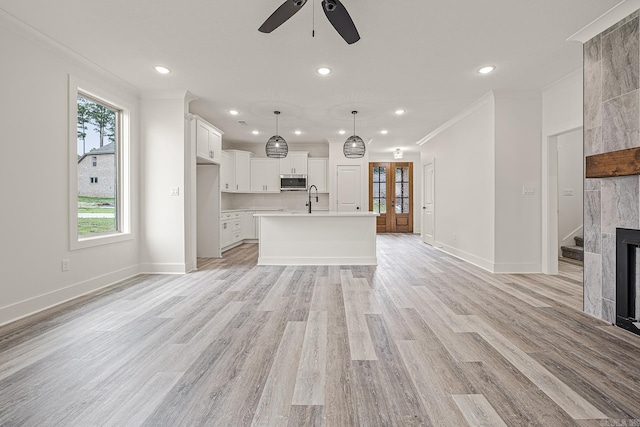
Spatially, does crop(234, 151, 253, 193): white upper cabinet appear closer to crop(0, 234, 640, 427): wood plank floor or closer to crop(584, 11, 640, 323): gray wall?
crop(0, 234, 640, 427): wood plank floor

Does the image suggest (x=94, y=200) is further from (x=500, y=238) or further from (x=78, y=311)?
(x=500, y=238)

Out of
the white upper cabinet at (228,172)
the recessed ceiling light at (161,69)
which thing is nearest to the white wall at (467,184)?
the recessed ceiling light at (161,69)

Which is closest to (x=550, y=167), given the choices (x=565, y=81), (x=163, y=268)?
(x=565, y=81)

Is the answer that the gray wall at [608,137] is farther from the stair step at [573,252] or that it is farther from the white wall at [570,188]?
the white wall at [570,188]

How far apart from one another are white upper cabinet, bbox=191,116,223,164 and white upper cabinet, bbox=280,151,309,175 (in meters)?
2.22

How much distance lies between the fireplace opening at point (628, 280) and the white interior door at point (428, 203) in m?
4.67

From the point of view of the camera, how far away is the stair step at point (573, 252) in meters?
5.35

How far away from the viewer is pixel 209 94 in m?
4.66

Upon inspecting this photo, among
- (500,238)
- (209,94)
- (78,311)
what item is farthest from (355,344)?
(209,94)

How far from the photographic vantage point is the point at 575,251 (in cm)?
545

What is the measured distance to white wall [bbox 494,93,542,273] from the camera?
4.54m

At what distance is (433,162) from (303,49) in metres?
4.89

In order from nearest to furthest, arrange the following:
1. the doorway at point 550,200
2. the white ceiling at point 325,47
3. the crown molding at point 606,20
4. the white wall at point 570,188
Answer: the crown molding at point 606,20 < the white ceiling at point 325,47 < the doorway at point 550,200 < the white wall at point 570,188

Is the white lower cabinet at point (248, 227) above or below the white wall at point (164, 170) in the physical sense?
below
